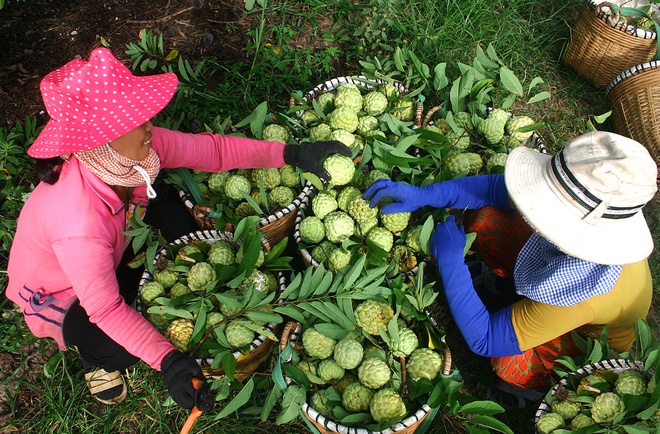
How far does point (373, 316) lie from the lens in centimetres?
214

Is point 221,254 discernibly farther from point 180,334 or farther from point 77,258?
point 77,258

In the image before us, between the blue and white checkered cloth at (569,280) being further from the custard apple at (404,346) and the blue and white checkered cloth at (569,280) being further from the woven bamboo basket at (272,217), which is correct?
the woven bamboo basket at (272,217)

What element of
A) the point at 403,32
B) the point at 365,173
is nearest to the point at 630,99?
the point at 403,32

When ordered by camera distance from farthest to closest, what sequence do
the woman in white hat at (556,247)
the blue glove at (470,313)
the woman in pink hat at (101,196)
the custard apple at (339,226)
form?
the custard apple at (339,226) < the blue glove at (470,313) < the woman in pink hat at (101,196) < the woman in white hat at (556,247)

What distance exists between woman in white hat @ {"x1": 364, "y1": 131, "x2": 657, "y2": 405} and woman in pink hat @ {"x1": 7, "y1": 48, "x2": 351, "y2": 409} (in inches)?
28.9

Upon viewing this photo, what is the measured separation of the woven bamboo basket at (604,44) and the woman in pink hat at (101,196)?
2.32m

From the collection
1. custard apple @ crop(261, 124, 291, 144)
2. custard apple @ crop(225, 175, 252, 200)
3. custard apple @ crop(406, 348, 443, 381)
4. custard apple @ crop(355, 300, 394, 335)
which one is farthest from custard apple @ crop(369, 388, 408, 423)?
custard apple @ crop(261, 124, 291, 144)

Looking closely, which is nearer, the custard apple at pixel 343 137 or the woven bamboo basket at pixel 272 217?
the woven bamboo basket at pixel 272 217

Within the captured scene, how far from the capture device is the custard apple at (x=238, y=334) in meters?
2.11

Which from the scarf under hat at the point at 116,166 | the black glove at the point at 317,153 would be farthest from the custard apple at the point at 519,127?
the scarf under hat at the point at 116,166

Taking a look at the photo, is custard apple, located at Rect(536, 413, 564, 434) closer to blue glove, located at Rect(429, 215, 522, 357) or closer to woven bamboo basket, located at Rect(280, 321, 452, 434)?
blue glove, located at Rect(429, 215, 522, 357)

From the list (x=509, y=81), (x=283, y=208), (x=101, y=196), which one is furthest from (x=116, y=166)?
(x=509, y=81)

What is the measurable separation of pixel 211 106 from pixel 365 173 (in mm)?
1388

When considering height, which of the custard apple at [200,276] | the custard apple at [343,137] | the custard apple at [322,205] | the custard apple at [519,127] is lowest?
the custard apple at [200,276]
